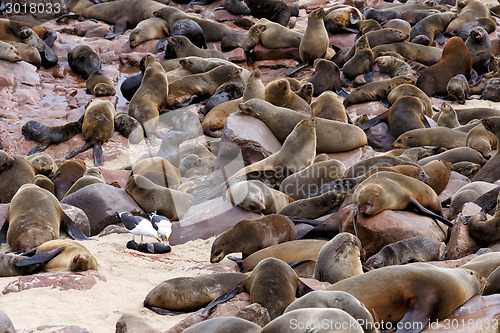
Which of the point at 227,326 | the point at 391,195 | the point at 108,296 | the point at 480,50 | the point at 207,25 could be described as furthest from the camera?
the point at 207,25

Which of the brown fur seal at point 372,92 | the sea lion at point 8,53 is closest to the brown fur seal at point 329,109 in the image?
the brown fur seal at point 372,92

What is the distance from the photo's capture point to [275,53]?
14805mm

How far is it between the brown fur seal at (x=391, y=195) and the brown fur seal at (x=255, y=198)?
121 cm

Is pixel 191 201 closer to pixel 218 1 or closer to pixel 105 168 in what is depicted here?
pixel 105 168

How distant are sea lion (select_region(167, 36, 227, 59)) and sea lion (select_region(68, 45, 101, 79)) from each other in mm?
1668

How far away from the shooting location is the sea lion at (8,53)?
1281cm

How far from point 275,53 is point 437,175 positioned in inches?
318

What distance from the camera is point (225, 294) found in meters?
4.13

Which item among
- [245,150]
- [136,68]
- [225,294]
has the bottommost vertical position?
[136,68]

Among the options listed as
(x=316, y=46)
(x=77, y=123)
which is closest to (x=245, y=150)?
(x=77, y=123)

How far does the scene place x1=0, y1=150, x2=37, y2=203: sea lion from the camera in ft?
27.4

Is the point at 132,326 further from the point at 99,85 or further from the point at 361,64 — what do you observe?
the point at 361,64

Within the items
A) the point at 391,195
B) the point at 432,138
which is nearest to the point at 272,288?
the point at 391,195

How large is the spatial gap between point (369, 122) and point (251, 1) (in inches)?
306
